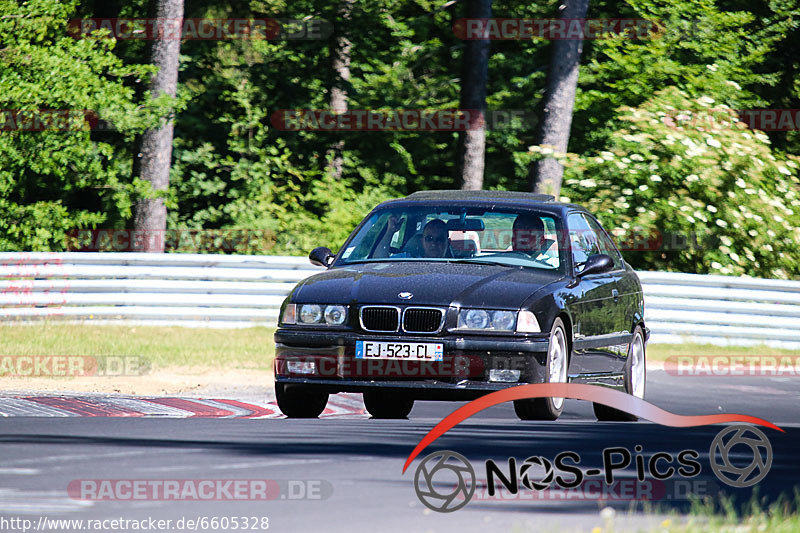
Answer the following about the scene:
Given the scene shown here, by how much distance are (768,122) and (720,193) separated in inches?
344

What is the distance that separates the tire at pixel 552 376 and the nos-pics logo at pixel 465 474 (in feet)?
4.20

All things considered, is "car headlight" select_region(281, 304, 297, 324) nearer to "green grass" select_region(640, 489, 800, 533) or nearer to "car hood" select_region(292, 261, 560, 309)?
"car hood" select_region(292, 261, 560, 309)

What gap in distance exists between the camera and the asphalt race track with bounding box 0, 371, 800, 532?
6.16 m

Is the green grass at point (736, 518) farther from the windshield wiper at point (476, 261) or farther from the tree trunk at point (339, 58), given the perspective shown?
the tree trunk at point (339, 58)

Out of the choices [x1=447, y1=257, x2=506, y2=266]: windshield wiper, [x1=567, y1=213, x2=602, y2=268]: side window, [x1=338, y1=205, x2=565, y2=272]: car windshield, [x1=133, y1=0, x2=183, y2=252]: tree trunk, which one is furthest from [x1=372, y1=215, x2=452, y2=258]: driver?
[x1=133, y1=0, x2=183, y2=252]: tree trunk

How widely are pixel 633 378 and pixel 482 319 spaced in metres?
2.75

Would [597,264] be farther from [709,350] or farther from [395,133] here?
[395,133]

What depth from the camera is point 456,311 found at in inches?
375

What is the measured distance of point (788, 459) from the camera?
8.33 metres

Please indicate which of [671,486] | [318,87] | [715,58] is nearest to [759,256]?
[715,58]

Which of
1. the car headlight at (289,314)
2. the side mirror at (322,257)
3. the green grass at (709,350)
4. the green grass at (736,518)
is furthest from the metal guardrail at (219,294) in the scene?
the green grass at (736,518)

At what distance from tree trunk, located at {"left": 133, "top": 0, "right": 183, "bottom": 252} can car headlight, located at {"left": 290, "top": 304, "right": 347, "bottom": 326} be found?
14.2 metres

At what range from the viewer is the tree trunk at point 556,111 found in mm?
25938

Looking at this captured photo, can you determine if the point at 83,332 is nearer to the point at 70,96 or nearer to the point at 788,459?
the point at 70,96
